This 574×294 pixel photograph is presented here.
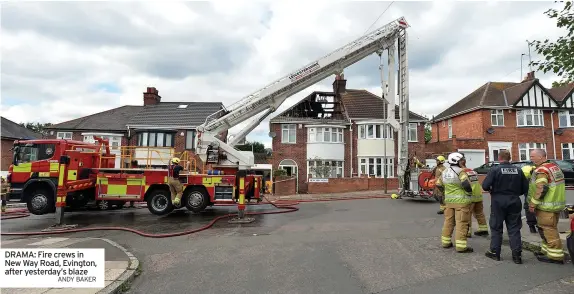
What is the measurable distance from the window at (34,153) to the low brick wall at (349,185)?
1378cm

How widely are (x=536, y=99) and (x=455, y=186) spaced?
28.3 metres

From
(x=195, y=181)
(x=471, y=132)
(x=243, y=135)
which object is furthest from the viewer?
(x=471, y=132)

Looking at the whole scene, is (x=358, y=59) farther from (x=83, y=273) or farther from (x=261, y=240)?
(x=83, y=273)

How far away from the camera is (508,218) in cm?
541

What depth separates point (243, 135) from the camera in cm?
1484

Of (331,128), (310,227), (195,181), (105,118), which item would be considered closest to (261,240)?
(310,227)

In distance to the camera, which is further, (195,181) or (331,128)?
(331,128)

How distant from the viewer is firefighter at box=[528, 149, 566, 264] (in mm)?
5145

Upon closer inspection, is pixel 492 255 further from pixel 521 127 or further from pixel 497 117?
pixel 521 127

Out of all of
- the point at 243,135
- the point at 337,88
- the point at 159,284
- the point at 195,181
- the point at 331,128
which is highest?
the point at 337,88

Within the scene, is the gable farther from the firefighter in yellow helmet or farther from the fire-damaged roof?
the firefighter in yellow helmet

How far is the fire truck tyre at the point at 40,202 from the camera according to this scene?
1017cm

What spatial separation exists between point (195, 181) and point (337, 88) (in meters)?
20.4

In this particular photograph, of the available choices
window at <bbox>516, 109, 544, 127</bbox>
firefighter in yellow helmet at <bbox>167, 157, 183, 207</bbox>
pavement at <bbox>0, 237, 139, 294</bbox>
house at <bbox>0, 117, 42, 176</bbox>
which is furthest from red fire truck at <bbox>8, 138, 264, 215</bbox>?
window at <bbox>516, 109, 544, 127</bbox>
